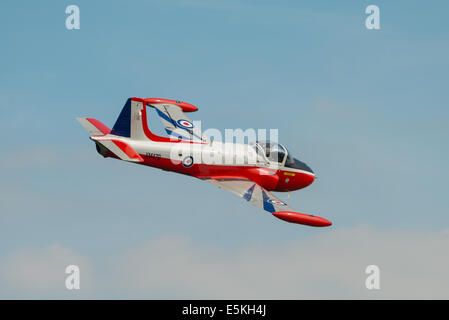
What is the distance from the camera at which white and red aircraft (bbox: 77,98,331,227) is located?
44469 millimetres

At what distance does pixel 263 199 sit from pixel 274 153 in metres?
4.30

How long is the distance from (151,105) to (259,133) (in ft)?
26.2

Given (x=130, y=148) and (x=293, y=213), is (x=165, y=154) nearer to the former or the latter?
(x=130, y=148)

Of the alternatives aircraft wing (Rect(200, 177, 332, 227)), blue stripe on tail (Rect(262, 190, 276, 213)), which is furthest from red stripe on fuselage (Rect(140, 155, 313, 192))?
blue stripe on tail (Rect(262, 190, 276, 213))

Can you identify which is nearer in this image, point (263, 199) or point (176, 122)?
point (263, 199)

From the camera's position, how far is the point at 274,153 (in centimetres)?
4706

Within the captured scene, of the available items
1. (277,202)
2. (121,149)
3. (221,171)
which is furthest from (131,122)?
(277,202)

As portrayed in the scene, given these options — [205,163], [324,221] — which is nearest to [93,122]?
[205,163]

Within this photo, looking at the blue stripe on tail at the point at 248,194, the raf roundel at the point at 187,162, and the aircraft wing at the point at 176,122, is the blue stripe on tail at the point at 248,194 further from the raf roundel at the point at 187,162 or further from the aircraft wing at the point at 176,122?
the aircraft wing at the point at 176,122

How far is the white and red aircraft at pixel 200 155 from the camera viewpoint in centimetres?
4447

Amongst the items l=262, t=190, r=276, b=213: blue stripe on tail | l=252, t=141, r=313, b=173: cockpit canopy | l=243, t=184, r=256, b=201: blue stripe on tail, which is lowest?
l=262, t=190, r=276, b=213: blue stripe on tail

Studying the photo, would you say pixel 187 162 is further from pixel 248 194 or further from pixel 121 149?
pixel 248 194

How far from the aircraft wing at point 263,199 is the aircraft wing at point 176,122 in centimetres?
355

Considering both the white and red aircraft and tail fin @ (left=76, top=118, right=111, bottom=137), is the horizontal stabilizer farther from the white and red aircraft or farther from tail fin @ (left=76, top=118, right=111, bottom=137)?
tail fin @ (left=76, top=118, right=111, bottom=137)
